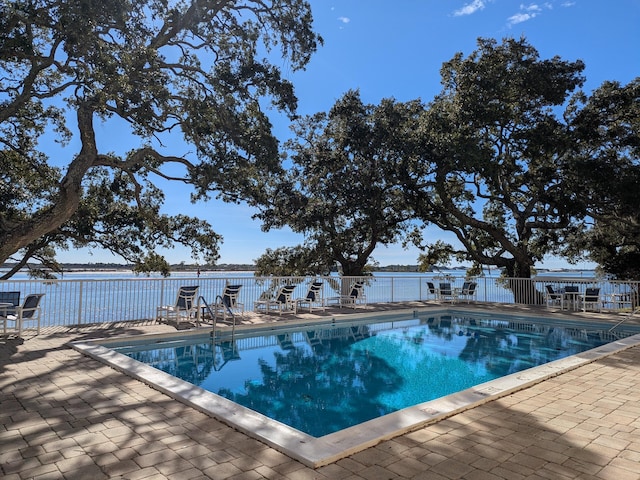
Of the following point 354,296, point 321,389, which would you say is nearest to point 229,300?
point 354,296

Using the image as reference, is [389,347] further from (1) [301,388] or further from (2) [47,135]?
(2) [47,135]

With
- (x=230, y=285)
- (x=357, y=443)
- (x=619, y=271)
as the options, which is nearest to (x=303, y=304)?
(x=230, y=285)

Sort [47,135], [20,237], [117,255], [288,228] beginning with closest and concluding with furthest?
1. [20,237]
2. [47,135]
3. [117,255]
4. [288,228]

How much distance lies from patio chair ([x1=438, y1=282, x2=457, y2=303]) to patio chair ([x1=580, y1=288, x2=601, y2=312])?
164 inches

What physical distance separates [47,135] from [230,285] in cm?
973

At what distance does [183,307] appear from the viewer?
936cm

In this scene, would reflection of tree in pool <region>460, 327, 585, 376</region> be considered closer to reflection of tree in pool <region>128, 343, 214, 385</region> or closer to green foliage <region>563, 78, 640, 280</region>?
reflection of tree in pool <region>128, 343, 214, 385</region>

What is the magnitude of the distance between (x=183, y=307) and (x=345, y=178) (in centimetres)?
962

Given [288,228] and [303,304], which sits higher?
[288,228]

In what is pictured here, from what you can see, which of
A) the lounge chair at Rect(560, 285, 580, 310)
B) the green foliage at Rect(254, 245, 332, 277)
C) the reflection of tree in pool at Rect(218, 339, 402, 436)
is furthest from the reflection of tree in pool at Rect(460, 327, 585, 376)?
Answer: the green foliage at Rect(254, 245, 332, 277)

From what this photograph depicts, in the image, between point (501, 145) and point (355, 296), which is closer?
point (355, 296)

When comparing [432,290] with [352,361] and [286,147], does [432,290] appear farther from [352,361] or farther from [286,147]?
[286,147]

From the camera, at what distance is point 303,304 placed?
13.1 metres

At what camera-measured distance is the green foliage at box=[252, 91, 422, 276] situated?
16484 millimetres
